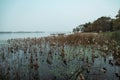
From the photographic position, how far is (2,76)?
21.1ft

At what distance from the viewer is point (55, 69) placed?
772 cm

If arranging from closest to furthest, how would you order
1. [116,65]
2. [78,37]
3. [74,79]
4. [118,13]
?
[74,79]
[116,65]
[78,37]
[118,13]

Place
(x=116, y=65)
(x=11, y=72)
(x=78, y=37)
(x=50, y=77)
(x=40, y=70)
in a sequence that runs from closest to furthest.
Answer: (x=50, y=77)
(x=11, y=72)
(x=40, y=70)
(x=116, y=65)
(x=78, y=37)

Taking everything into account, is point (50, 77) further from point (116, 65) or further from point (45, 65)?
point (116, 65)

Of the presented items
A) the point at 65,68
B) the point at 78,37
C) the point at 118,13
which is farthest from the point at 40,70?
the point at 118,13

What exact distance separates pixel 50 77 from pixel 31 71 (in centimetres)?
96

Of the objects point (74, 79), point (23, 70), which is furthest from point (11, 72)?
point (74, 79)

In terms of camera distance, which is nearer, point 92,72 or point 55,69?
point 92,72

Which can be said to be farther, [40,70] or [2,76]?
[40,70]

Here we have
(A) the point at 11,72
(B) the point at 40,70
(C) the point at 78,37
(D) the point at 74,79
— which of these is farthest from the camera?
(C) the point at 78,37

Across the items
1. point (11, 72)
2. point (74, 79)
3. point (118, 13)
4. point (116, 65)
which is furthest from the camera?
point (118, 13)

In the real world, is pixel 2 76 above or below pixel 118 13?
below

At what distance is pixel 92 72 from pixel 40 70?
209cm

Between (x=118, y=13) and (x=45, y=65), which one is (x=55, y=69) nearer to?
(x=45, y=65)
